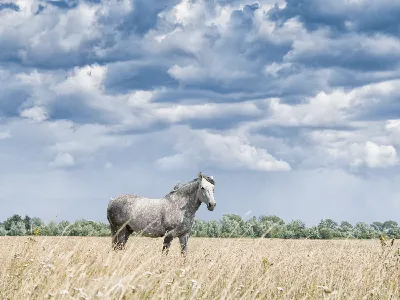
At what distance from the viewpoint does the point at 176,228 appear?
1577 centimetres

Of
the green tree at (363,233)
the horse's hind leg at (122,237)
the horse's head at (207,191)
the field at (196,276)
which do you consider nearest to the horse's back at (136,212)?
the horse's hind leg at (122,237)

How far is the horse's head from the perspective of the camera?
48.9 feet

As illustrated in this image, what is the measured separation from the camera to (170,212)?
52.2 ft

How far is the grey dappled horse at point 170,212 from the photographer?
15.4 m

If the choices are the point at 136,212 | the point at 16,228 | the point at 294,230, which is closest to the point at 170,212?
the point at 136,212

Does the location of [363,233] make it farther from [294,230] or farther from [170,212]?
[170,212]

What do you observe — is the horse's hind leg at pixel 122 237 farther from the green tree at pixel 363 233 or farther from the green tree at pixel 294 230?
the green tree at pixel 363 233

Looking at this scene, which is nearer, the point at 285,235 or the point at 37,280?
the point at 37,280

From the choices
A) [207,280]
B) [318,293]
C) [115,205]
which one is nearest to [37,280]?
[207,280]

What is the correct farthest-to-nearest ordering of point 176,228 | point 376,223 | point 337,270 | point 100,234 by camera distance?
point 376,223, point 100,234, point 176,228, point 337,270

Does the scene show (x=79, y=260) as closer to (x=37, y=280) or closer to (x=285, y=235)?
(x=37, y=280)

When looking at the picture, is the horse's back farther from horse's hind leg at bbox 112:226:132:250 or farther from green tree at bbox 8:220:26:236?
green tree at bbox 8:220:26:236

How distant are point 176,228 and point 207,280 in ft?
22.4

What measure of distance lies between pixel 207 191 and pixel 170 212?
1.54 metres
